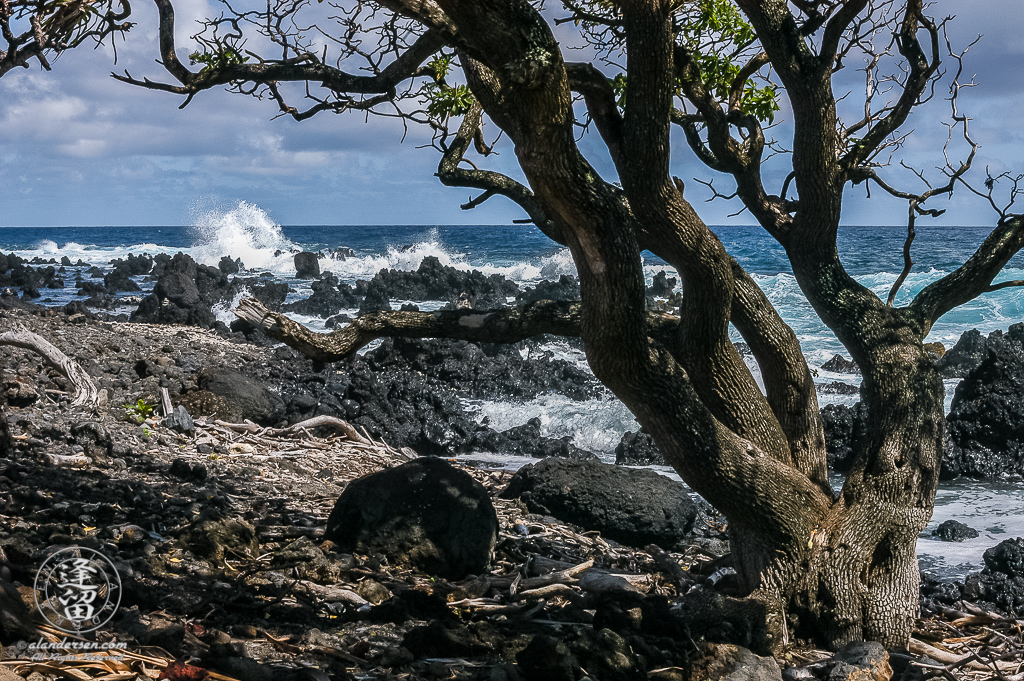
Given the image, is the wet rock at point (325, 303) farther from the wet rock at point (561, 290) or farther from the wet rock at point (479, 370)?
the wet rock at point (479, 370)

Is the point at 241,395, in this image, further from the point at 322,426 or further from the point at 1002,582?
the point at 1002,582

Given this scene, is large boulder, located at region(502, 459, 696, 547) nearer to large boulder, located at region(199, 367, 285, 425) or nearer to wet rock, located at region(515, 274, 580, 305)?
large boulder, located at region(199, 367, 285, 425)

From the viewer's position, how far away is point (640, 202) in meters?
4.26

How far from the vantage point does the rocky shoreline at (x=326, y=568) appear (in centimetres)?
358

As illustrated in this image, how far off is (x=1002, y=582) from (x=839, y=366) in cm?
1354

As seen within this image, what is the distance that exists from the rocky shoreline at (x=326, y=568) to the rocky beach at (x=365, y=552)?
15 mm

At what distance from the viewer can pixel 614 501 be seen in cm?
671

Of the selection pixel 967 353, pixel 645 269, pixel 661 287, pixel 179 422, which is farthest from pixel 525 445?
pixel 645 269

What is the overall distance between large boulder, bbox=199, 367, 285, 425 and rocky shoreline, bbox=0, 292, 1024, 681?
0.03m

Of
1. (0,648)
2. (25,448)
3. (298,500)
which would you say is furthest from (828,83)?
(25,448)

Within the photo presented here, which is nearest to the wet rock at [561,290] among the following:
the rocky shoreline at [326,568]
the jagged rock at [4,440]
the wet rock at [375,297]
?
the wet rock at [375,297]

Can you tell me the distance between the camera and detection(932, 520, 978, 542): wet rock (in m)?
7.29

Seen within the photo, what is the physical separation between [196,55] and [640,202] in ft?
11.7

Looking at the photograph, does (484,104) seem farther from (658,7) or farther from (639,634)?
(639,634)
